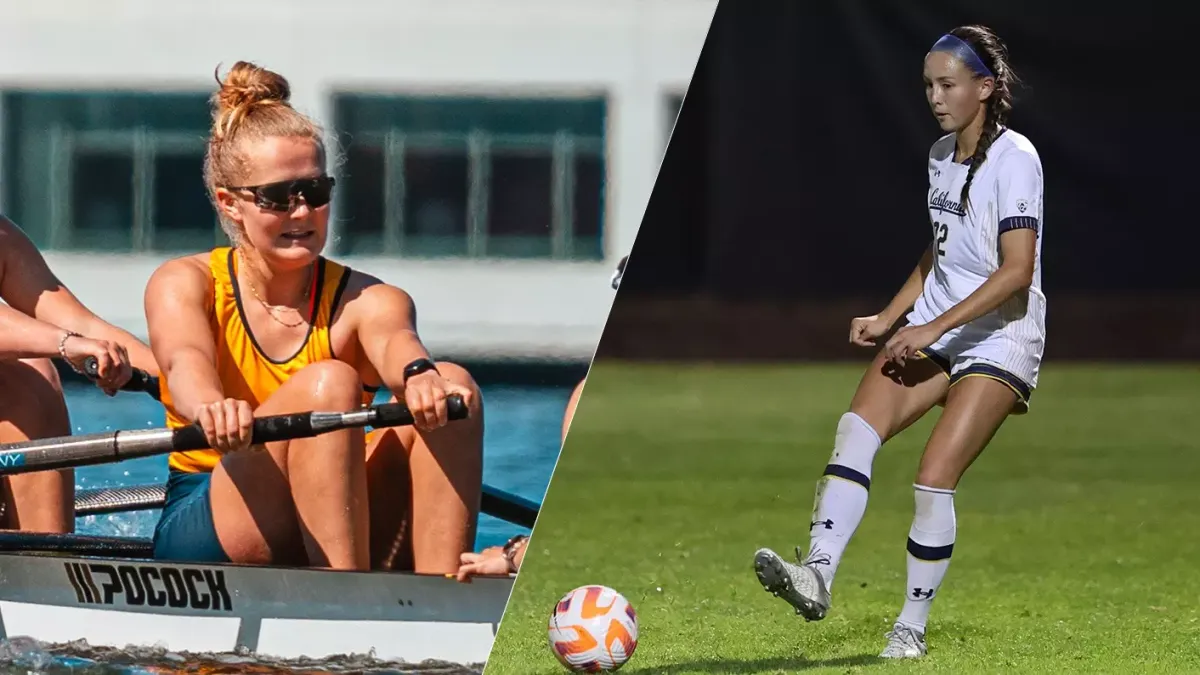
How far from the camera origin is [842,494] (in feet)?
14.4

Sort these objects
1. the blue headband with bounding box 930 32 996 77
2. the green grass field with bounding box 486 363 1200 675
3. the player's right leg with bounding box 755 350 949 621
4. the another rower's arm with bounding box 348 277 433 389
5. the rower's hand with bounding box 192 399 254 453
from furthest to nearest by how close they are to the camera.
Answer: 1. the green grass field with bounding box 486 363 1200 675
2. the blue headband with bounding box 930 32 996 77
3. the player's right leg with bounding box 755 350 949 621
4. the another rower's arm with bounding box 348 277 433 389
5. the rower's hand with bounding box 192 399 254 453

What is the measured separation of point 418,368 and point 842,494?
1.39 m

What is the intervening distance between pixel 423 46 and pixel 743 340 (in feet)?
38.3

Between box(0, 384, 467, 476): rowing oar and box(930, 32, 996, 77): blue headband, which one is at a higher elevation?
box(930, 32, 996, 77): blue headband

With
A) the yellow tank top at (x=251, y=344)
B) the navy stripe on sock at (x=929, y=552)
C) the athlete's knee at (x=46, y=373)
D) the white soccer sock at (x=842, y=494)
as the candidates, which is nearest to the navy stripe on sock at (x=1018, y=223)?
the white soccer sock at (x=842, y=494)

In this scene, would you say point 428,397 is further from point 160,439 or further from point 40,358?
point 40,358

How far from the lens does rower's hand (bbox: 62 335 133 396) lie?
11.5ft

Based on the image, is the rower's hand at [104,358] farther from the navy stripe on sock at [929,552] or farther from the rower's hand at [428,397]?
the navy stripe on sock at [929,552]

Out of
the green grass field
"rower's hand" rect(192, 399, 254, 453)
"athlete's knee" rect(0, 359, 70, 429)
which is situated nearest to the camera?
"rower's hand" rect(192, 399, 254, 453)

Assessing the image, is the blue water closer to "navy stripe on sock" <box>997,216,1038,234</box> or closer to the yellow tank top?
the yellow tank top

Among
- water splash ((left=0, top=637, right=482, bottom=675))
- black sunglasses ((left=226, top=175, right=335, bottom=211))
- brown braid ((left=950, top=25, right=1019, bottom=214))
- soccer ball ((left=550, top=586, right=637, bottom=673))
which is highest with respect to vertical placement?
brown braid ((left=950, top=25, right=1019, bottom=214))

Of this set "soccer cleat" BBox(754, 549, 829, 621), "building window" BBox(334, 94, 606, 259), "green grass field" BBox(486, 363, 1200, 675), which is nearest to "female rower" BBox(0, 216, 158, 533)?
"building window" BBox(334, 94, 606, 259)

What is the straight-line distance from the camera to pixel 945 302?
4520mm

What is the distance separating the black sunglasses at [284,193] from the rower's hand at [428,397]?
15.0 inches
